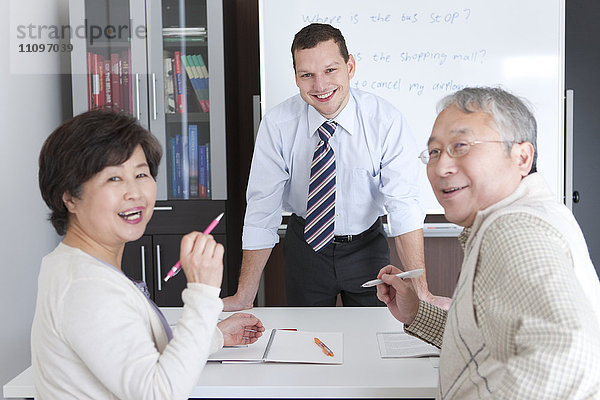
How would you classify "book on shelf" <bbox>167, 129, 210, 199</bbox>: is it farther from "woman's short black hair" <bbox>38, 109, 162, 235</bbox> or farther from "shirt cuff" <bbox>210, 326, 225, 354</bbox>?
"woman's short black hair" <bbox>38, 109, 162, 235</bbox>

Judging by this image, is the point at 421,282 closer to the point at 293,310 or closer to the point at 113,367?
the point at 293,310

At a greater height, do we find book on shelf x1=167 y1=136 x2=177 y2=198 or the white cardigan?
book on shelf x1=167 y1=136 x2=177 y2=198

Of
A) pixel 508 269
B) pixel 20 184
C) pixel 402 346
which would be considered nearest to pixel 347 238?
pixel 402 346

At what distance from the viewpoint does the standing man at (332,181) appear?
2.31 m

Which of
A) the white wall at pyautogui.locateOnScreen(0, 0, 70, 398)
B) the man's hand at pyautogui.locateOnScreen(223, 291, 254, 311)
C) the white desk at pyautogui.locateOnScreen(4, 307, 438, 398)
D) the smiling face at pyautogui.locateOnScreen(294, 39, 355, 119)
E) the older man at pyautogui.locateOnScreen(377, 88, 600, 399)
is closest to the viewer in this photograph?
the older man at pyautogui.locateOnScreen(377, 88, 600, 399)

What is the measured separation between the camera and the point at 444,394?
117cm

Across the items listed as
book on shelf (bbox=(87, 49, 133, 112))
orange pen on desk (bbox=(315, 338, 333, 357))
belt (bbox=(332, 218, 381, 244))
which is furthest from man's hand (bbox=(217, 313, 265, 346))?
A: book on shelf (bbox=(87, 49, 133, 112))

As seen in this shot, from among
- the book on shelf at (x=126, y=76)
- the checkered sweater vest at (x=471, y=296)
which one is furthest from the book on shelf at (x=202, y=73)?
the checkered sweater vest at (x=471, y=296)

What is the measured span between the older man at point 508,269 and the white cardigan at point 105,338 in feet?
1.53

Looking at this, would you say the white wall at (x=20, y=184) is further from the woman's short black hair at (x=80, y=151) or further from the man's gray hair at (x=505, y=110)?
the man's gray hair at (x=505, y=110)

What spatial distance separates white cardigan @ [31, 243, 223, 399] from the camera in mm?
1089

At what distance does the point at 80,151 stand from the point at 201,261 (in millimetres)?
316

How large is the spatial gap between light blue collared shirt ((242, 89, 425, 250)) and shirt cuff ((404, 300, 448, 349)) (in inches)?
31.4

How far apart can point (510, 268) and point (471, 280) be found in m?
0.12
